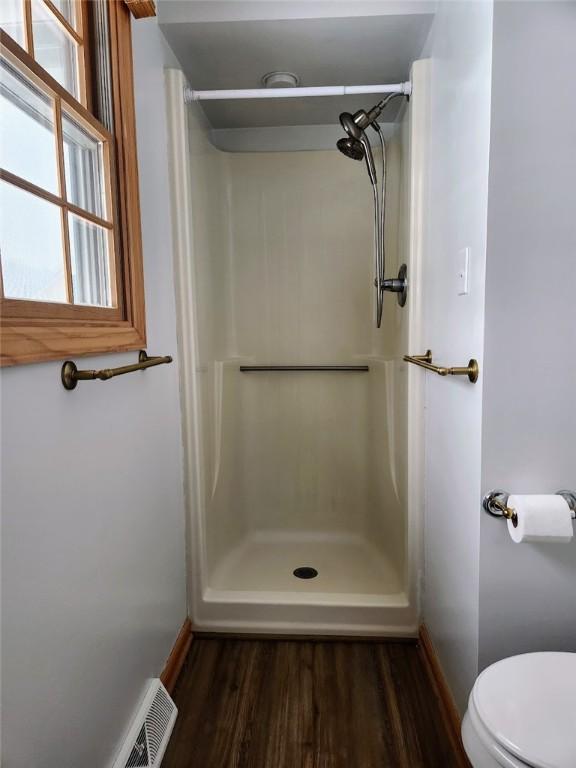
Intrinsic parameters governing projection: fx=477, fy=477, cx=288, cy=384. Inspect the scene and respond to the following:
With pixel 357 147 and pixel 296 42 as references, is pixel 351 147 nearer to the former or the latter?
pixel 357 147

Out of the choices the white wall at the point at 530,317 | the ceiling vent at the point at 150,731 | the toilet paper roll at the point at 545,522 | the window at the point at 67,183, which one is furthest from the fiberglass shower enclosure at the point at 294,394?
the toilet paper roll at the point at 545,522

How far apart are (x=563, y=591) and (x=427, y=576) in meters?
0.58

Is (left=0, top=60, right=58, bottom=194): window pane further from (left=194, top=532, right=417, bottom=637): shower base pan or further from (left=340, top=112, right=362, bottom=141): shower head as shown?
(left=194, top=532, right=417, bottom=637): shower base pan

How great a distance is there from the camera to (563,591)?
44.3 inches

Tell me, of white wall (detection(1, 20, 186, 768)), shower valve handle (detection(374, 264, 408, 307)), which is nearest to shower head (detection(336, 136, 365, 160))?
shower valve handle (detection(374, 264, 408, 307))

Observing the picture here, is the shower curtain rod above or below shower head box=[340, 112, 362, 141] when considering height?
above

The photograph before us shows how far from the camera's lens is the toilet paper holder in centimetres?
107

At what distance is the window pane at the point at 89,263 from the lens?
3.57 feet

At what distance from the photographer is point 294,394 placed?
7.96 ft

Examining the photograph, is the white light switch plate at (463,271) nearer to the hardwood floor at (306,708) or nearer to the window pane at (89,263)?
the window pane at (89,263)

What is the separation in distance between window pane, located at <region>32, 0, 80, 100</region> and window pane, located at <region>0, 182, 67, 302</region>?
12.1 inches

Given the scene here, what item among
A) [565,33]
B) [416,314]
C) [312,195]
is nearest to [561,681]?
[416,314]

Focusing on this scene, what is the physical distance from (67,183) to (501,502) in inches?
47.6

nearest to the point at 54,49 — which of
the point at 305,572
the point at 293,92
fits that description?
the point at 293,92
